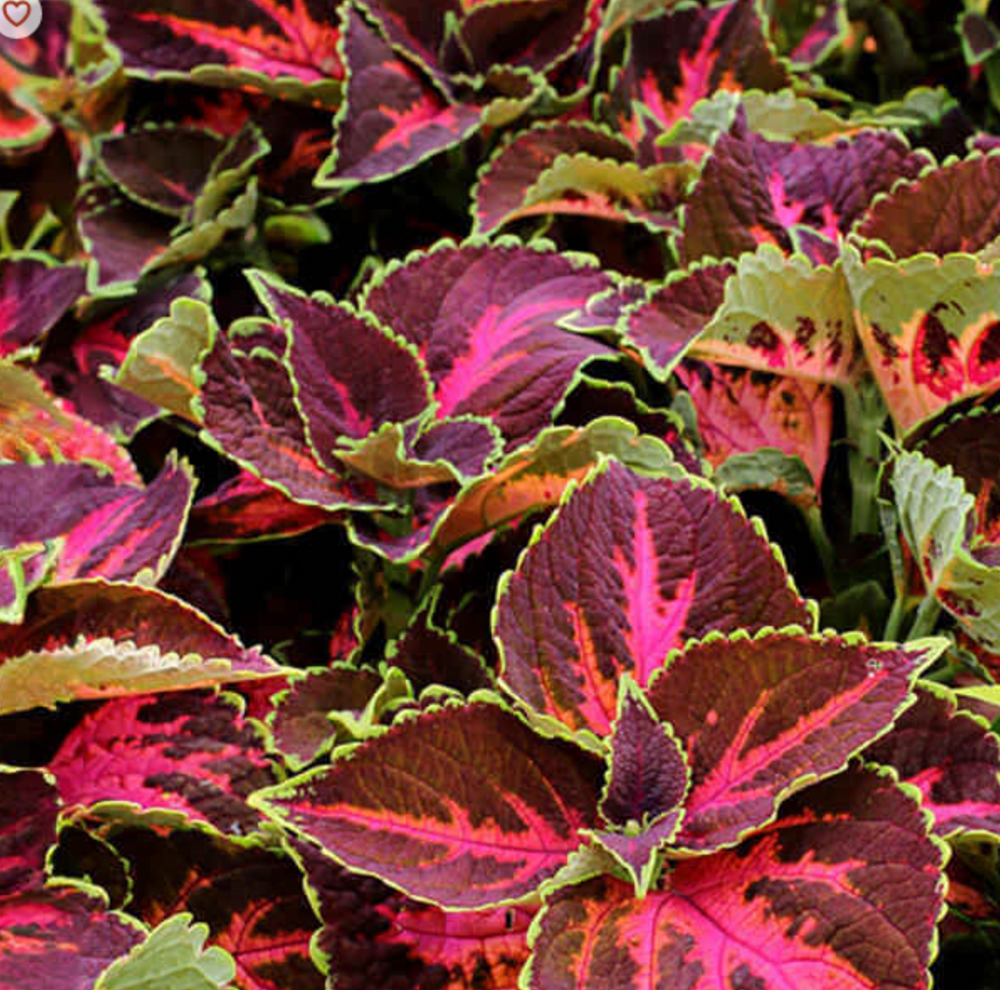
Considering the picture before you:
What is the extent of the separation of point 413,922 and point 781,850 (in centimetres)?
18

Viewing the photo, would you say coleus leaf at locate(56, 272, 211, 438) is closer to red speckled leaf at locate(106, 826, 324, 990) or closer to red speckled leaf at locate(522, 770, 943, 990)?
red speckled leaf at locate(106, 826, 324, 990)

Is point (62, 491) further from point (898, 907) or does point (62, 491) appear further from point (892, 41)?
point (892, 41)

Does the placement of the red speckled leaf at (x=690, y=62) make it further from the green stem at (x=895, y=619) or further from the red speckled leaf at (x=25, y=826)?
the red speckled leaf at (x=25, y=826)


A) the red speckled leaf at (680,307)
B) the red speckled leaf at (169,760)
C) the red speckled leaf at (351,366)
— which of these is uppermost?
the red speckled leaf at (680,307)

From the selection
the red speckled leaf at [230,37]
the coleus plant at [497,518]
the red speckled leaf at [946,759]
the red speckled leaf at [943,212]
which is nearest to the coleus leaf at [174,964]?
the coleus plant at [497,518]

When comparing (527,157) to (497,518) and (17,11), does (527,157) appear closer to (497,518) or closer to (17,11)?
(497,518)

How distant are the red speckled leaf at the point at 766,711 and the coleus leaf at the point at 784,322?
21cm

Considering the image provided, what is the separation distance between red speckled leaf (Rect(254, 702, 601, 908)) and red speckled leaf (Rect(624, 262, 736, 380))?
0.85 ft

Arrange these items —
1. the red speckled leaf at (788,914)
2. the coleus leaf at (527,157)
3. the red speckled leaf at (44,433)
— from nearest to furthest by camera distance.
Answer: the red speckled leaf at (788,914)
the red speckled leaf at (44,433)
the coleus leaf at (527,157)

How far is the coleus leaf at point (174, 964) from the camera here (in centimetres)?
63

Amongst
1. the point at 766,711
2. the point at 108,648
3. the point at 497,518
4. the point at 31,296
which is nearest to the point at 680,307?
the point at 497,518

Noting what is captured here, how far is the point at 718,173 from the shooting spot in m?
0.90

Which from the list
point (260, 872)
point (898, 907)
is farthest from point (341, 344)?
point (898, 907)

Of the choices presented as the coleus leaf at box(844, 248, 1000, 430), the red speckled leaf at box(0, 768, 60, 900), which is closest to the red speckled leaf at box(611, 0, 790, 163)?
the coleus leaf at box(844, 248, 1000, 430)
